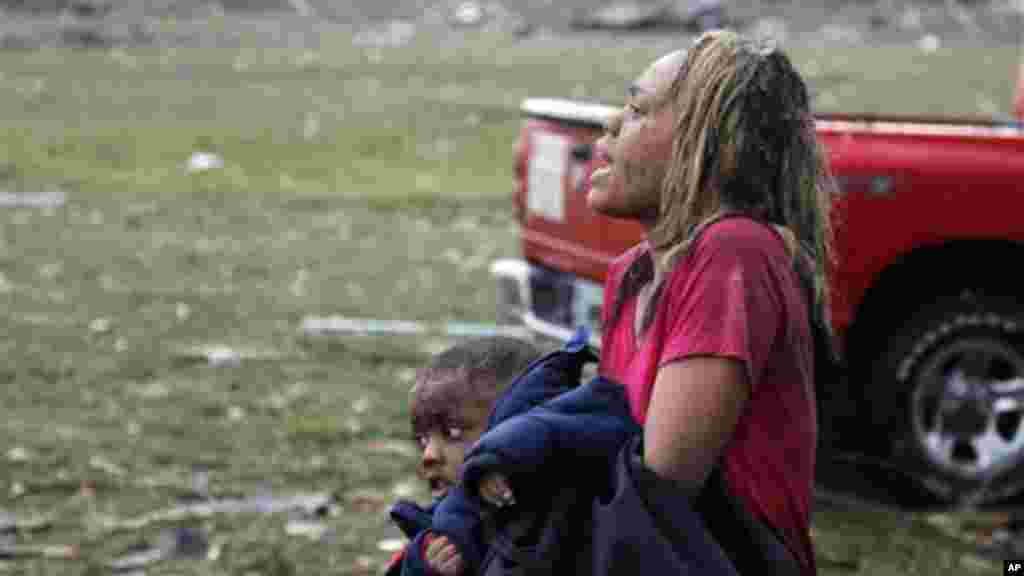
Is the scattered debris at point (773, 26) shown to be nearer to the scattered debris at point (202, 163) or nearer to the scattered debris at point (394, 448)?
the scattered debris at point (202, 163)

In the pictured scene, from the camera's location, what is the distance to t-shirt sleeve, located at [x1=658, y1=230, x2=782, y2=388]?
2.83 metres

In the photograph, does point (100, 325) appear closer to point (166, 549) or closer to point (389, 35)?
point (166, 549)

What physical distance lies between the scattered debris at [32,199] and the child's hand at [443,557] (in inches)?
524

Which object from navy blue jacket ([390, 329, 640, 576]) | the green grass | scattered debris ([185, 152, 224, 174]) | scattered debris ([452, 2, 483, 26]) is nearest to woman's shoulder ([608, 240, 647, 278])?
navy blue jacket ([390, 329, 640, 576])

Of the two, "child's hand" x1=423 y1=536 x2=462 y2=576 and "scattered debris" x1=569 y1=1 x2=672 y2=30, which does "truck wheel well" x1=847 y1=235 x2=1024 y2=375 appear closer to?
"child's hand" x1=423 y1=536 x2=462 y2=576

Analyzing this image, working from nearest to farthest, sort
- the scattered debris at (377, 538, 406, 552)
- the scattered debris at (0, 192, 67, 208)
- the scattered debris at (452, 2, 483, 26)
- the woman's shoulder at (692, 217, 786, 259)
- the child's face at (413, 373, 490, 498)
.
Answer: the woman's shoulder at (692, 217, 786, 259), the child's face at (413, 373, 490, 498), the scattered debris at (377, 538, 406, 552), the scattered debris at (0, 192, 67, 208), the scattered debris at (452, 2, 483, 26)

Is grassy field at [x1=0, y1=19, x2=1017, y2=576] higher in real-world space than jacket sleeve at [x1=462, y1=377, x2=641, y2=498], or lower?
lower

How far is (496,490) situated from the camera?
285 centimetres

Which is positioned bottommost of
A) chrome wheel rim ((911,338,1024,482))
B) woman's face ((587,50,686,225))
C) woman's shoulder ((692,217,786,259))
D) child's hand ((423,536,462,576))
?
chrome wheel rim ((911,338,1024,482))

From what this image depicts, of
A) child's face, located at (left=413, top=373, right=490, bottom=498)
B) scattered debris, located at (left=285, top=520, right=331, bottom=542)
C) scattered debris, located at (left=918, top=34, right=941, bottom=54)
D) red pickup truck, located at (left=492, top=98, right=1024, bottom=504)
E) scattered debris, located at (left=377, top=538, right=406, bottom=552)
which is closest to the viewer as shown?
child's face, located at (left=413, top=373, right=490, bottom=498)

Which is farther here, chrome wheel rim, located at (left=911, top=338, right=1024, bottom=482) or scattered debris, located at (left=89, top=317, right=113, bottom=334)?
scattered debris, located at (left=89, top=317, right=113, bottom=334)

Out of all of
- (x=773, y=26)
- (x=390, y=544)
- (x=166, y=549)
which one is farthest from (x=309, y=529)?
(x=773, y=26)

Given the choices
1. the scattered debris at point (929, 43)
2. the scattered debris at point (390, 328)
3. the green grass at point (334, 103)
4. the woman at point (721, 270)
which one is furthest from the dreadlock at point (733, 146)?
the scattered debris at point (929, 43)

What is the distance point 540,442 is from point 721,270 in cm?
33
